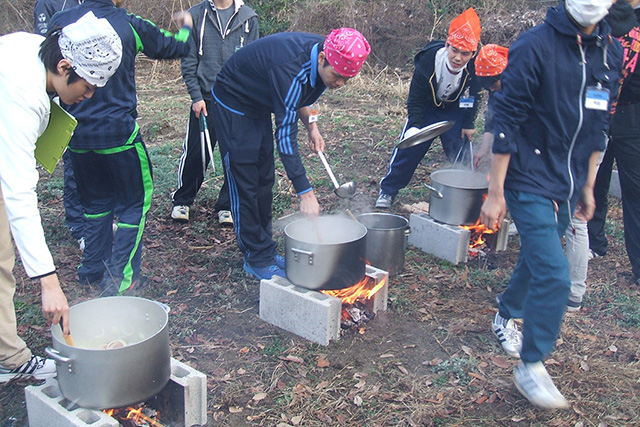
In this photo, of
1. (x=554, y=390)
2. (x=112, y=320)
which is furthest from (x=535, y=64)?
(x=112, y=320)

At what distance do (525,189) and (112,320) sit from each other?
2376mm

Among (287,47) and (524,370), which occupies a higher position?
(287,47)

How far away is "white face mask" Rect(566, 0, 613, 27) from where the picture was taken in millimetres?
2951

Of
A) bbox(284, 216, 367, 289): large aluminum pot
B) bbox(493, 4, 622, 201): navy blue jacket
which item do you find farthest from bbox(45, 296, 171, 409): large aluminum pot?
bbox(493, 4, 622, 201): navy blue jacket

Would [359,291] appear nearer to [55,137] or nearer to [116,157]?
[116,157]

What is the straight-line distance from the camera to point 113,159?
13.2 ft

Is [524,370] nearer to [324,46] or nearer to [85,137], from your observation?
[324,46]

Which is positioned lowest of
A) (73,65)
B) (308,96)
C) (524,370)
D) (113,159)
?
(524,370)

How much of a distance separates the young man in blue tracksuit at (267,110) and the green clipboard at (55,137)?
4.61 feet

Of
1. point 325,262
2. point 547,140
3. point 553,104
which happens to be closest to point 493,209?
point 547,140

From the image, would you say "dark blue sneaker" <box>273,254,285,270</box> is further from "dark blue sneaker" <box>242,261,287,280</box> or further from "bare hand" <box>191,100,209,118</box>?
"bare hand" <box>191,100,209,118</box>

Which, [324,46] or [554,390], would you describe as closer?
[554,390]

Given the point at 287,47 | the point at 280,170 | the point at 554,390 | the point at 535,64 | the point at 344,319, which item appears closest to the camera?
the point at 535,64

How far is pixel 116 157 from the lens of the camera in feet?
13.2
